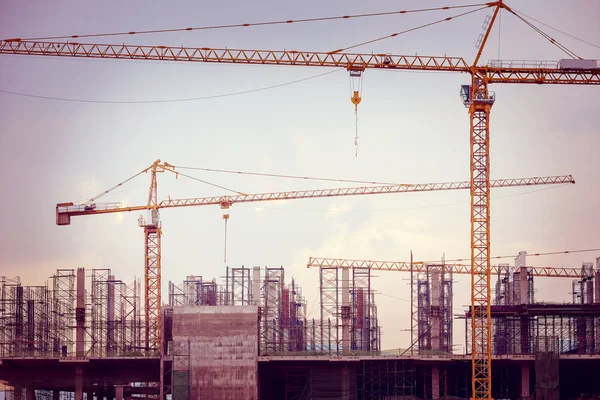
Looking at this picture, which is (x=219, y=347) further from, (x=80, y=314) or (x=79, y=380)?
(x=80, y=314)

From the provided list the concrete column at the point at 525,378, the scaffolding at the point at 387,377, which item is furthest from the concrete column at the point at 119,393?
the concrete column at the point at 525,378

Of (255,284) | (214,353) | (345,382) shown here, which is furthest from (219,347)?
(255,284)

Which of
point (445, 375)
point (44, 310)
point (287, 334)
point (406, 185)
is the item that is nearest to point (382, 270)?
point (406, 185)

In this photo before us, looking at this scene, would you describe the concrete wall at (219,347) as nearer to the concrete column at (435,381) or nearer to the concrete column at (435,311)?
the concrete column at (435,381)

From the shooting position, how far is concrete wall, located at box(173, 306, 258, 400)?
344 ft

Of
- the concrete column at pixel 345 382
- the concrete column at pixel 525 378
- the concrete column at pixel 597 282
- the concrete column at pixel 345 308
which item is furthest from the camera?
the concrete column at pixel 597 282

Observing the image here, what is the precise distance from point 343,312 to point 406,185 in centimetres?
3812

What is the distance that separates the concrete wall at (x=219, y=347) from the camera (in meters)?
105

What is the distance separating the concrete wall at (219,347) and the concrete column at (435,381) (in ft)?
60.2

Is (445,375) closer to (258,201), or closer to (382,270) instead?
(382,270)

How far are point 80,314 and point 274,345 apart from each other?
2082cm

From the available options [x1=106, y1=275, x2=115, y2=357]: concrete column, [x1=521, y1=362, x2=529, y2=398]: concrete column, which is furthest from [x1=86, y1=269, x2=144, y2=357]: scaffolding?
[x1=521, y1=362, x2=529, y2=398]: concrete column

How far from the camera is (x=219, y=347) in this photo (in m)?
106

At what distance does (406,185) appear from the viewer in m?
152
